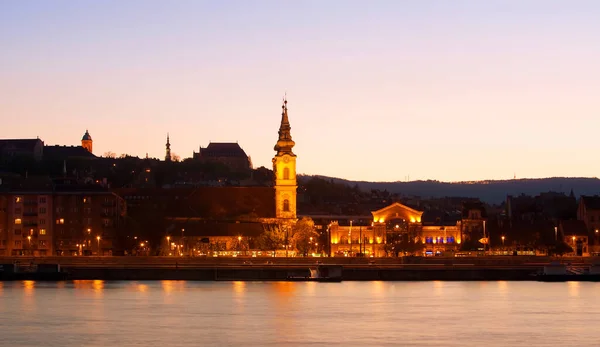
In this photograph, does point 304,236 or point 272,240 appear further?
point 304,236

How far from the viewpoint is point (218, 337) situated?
64688 millimetres

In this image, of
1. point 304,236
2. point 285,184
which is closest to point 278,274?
point 304,236

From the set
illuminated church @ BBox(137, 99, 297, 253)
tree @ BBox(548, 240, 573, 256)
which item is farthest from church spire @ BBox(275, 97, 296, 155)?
tree @ BBox(548, 240, 573, 256)

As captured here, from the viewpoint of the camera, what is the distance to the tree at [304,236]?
15750 cm

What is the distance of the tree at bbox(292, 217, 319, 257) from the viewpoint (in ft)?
517

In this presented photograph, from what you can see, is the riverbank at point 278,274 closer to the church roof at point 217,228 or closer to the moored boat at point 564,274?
the moored boat at point 564,274

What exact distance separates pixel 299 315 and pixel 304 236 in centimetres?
8332

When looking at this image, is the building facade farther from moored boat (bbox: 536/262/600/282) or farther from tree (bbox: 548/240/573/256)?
moored boat (bbox: 536/262/600/282)

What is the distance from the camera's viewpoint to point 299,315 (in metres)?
76.1

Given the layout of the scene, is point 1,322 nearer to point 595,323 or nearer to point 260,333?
point 260,333

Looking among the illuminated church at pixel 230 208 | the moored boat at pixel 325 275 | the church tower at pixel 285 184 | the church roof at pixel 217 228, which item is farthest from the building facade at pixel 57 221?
the moored boat at pixel 325 275

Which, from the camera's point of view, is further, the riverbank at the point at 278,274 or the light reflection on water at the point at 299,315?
the riverbank at the point at 278,274

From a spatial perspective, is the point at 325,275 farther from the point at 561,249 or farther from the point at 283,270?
the point at 561,249

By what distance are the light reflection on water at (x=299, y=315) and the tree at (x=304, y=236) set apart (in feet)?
169
